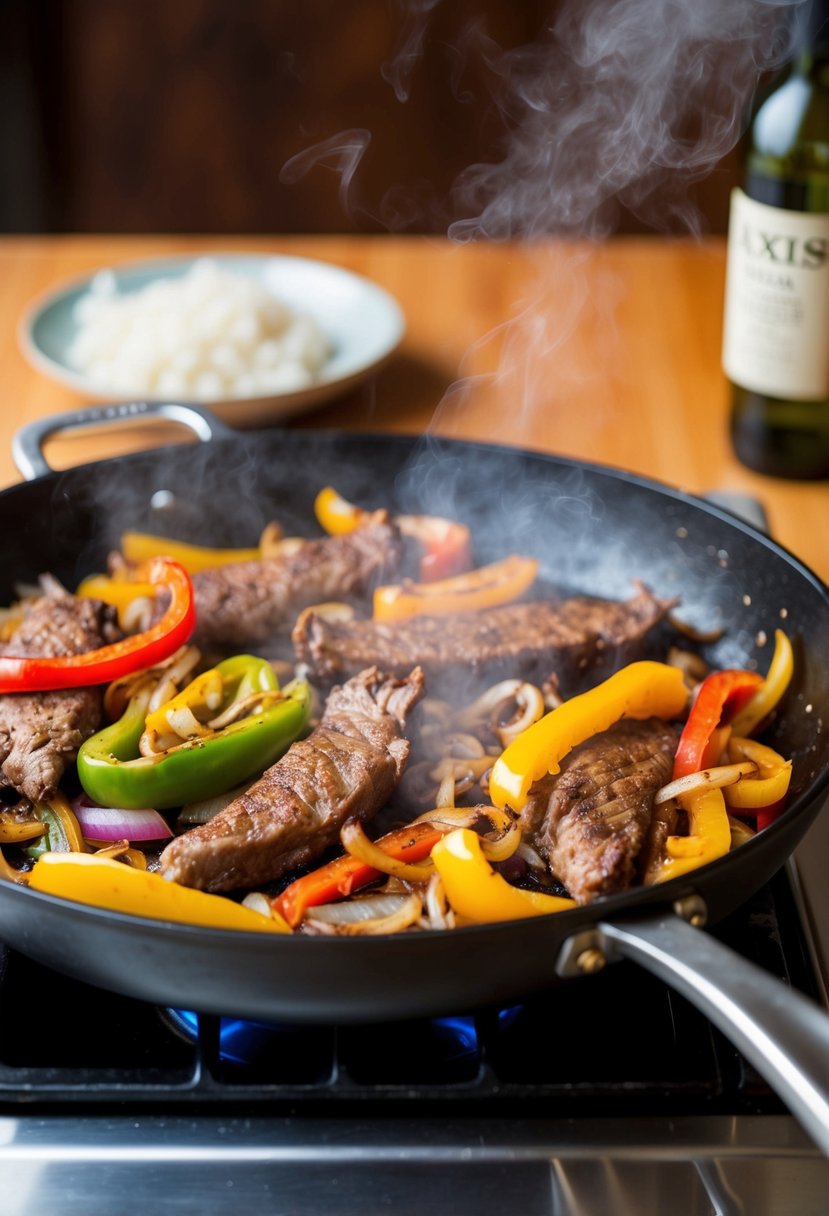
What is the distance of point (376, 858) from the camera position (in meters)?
1.39

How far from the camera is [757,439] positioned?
2.56m

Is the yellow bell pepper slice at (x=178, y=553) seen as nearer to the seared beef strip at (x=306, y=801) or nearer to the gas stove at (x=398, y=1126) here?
the seared beef strip at (x=306, y=801)

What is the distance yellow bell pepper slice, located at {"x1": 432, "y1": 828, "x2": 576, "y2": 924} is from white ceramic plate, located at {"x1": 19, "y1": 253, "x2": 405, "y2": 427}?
1.36 metres

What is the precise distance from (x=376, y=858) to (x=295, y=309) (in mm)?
1875

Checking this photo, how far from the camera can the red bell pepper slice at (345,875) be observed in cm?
136

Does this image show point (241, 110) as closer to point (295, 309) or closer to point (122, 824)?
point (295, 309)

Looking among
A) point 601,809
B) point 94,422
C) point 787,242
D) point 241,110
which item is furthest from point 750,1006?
point 241,110

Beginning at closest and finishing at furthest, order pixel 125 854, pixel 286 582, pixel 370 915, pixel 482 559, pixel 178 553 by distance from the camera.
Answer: pixel 370 915 < pixel 125 854 < pixel 286 582 < pixel 178 553 < pixel 482 559

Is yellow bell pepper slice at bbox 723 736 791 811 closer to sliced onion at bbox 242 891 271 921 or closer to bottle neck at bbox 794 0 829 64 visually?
sliced onion at bbox 242 891 271 921

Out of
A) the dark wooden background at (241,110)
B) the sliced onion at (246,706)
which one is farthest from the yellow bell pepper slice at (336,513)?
the dark wooden background at (241,110)

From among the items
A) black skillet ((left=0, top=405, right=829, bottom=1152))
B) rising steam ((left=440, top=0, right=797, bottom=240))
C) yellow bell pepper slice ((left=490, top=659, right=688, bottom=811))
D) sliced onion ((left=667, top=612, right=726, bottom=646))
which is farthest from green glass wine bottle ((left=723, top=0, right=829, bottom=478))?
yellow bell pepper slice ((left=490, top=659, right=688, bottom=811))

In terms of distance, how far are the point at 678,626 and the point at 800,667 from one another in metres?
0.27

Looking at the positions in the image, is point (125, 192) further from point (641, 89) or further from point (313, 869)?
point (313, 869)

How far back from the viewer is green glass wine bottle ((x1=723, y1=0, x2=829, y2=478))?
2.17m
